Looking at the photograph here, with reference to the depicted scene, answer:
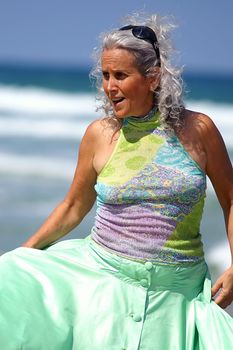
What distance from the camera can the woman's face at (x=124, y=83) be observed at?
3.78 meters

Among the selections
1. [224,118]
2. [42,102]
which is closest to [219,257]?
[224,118]

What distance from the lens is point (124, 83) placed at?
378 centimetres

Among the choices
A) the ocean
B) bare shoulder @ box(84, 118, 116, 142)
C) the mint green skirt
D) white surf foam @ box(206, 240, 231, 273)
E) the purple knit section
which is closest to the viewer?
the mint green skirt

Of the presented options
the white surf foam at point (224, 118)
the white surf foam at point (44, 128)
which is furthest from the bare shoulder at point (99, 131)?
the white surf foam at point (44, 128)

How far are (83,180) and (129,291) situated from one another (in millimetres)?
500

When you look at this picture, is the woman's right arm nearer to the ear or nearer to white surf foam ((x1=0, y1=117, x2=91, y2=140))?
the ear

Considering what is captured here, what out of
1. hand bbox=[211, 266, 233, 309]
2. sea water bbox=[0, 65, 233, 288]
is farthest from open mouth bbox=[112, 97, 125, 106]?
hand bbox=[211, 266, 233, 309]

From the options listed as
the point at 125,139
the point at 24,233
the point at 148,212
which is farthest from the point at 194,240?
the point at 24,233

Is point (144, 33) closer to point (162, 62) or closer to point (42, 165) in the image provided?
point (162, 62)

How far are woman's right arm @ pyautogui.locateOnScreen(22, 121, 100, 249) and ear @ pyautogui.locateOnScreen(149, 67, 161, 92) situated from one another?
0.28m

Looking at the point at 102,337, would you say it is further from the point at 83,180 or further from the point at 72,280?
the point at 83,180

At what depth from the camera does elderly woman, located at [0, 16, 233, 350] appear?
3672 millimetres

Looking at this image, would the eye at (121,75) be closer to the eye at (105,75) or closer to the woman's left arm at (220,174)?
the eye at (105,75)

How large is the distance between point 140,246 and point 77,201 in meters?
0.45
